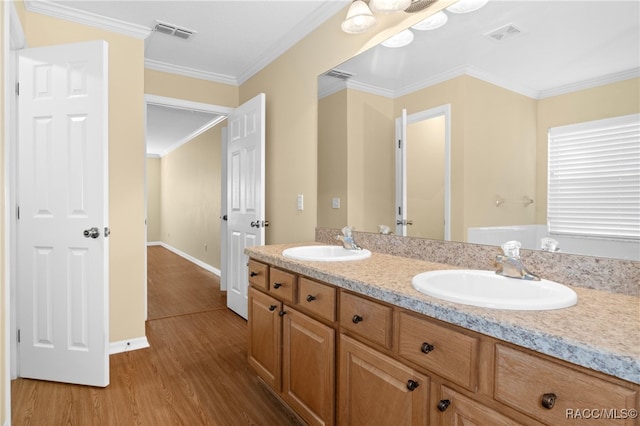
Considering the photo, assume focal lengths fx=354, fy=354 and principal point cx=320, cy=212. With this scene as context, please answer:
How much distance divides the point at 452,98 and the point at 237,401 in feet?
6.46

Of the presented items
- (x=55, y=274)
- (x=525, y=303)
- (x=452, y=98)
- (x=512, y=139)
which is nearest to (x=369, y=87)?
(x=452, y=98)

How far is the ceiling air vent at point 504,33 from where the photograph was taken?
1.40 m

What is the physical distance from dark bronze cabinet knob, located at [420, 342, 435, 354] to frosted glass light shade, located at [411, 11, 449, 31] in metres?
1.44

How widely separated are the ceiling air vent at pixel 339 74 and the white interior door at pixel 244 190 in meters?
0.77

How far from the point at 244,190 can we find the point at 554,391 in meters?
2.85

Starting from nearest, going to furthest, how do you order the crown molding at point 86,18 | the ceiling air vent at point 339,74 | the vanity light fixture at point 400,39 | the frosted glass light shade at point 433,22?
1. the frosted glass light shade at point 433,22
2. the vanity light fixture at point 400,39
3. the ceiling air vent at point 339,74
4. the crown molding at point 86,18

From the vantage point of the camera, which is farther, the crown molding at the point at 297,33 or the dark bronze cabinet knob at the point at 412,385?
the crown molding at the point at 297,33

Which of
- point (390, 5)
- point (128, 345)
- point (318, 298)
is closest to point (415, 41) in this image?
point (390, 5)

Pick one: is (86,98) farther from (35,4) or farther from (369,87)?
(369,87)

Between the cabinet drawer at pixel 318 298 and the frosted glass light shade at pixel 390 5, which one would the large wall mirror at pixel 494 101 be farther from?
the cabinet drawer at pixel 318 298

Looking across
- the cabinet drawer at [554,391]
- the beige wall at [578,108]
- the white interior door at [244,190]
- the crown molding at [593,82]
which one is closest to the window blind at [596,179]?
the beige wall at [578,108]

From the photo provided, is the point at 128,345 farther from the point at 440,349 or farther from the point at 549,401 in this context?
the point at 549,401

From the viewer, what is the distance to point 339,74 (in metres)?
2.30

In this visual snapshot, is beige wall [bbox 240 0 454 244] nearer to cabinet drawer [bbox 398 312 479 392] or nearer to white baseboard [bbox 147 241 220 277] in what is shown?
cabinet drawer [bbox 398 312 479 392]
